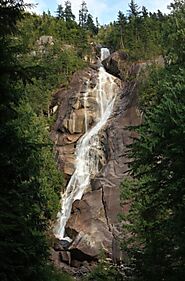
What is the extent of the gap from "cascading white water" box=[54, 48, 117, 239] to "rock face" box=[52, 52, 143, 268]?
58 cm

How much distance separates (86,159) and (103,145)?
5.96 ft

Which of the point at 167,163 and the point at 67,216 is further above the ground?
the point at 167,163

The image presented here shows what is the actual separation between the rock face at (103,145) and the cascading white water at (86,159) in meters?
0.58

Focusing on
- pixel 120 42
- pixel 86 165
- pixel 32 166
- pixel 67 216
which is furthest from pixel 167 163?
pixel 120 42

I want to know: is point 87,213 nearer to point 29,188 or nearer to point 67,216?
point 67,216

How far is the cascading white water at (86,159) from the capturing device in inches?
1294

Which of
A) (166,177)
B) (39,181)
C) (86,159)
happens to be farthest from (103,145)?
(166,177)

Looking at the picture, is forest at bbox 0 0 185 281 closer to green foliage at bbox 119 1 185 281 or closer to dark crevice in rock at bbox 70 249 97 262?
green foliage at bbox 119 1 185 281

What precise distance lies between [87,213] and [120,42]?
3683 centimetres

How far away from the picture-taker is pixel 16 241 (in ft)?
20.6

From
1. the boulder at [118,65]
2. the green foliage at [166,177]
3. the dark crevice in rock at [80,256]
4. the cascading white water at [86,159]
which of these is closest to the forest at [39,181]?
the green foliage at [166,177]

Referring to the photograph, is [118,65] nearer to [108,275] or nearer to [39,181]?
[39,181]

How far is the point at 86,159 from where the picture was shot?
36219mm

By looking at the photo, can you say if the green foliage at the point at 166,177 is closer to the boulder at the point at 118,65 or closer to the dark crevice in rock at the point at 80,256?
the dark crevice in rock at the point at 80,256
